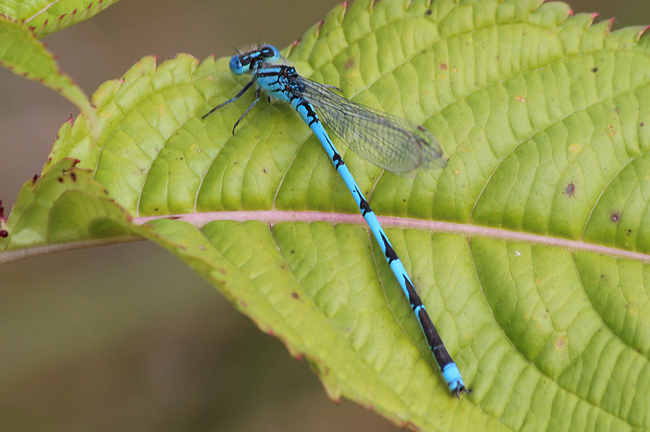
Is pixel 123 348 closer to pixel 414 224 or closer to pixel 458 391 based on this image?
pixel 414 224

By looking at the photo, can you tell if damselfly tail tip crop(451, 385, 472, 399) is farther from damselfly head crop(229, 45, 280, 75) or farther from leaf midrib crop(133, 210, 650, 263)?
damselfly head crop(229, 45, 280, 75)

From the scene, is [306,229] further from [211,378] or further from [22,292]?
[22,292]

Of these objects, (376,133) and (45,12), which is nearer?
(45,12)

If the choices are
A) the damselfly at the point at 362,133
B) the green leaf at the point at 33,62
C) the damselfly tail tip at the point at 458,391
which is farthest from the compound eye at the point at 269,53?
the damselfly tail tip at the point at 458,391

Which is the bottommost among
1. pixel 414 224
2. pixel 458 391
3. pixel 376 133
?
pixel 458 391

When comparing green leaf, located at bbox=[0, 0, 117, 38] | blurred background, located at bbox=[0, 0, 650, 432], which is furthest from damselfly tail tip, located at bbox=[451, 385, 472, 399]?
blurred background, located at bbox=[0, 0, 650, 432]

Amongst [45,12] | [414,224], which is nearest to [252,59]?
[45,12]
